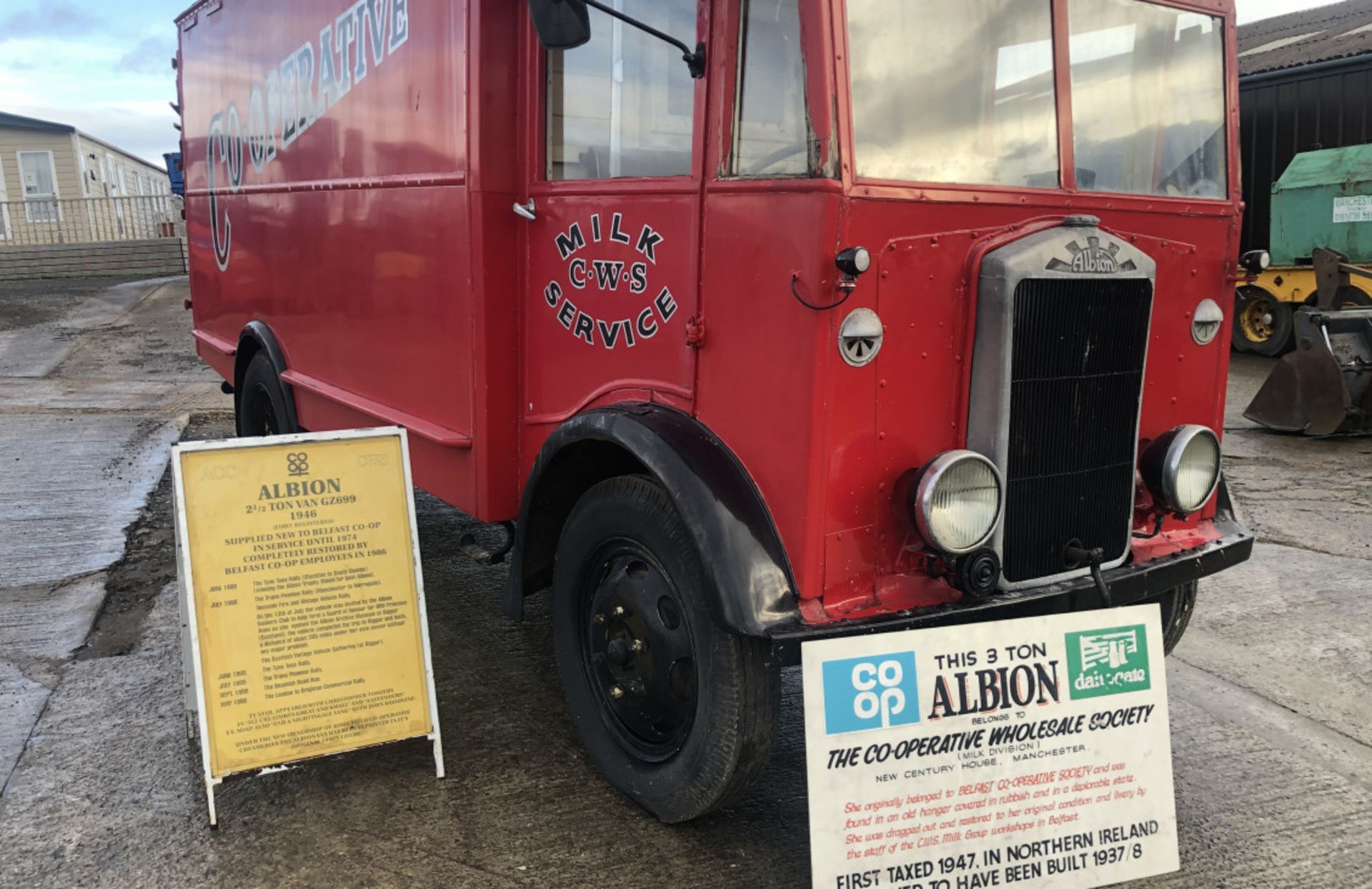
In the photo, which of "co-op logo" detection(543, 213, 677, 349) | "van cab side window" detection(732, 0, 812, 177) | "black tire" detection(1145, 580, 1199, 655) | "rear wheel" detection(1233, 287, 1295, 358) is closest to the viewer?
"van cab side window" detection(732, 0, 812, 177)

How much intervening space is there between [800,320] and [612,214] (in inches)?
35.2

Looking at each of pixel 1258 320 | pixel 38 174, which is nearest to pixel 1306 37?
pixel 1258 320

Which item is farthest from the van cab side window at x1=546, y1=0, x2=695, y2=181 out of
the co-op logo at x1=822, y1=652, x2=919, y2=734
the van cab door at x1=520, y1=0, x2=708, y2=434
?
the co-op logo at x1=822, y1=652, x2=919, y2=734

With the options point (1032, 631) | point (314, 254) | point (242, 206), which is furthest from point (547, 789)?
point (242, 206)

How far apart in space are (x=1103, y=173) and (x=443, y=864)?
8.77ft

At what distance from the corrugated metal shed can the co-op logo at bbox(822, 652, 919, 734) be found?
38.1 ft

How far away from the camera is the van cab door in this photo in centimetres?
286

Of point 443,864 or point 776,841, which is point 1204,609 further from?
point 443,864

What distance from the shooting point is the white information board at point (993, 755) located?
7.89 feet

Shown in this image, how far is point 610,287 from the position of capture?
3.15m

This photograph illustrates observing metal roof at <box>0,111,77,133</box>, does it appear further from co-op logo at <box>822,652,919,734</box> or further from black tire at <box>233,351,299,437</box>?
co-op logo at <box>822,652,919,734</box>

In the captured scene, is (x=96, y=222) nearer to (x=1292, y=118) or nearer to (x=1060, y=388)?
(x=1292, y=118)

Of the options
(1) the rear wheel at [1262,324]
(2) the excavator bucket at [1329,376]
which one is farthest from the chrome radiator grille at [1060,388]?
(1) the rear wheel at [1262,324]

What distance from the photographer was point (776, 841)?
295 cm
